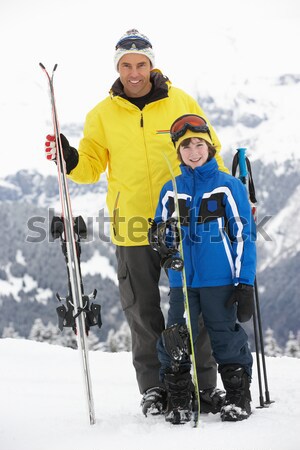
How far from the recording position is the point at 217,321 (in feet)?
12.6

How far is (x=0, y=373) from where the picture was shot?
6.66 metres

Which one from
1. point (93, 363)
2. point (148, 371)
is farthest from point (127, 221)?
point (93, 363)

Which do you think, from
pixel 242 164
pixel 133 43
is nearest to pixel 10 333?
pixel 242 164

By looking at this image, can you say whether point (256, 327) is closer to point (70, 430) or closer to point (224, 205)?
point (224, 205)

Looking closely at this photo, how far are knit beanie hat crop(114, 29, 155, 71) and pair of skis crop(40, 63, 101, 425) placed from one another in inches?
24.5

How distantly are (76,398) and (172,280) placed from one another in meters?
1.87

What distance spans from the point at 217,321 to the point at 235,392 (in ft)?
1.53

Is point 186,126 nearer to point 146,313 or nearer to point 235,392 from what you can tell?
point 146,313

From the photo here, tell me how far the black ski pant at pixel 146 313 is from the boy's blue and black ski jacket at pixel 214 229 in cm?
42

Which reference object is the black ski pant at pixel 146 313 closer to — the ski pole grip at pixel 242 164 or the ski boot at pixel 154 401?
the ski boot at pixel 154 401

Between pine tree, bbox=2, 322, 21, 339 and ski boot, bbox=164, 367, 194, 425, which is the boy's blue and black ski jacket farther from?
pine tree, bbox=2, 322, 21, 339

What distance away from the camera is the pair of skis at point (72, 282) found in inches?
155

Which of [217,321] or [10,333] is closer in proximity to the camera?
[217,321]

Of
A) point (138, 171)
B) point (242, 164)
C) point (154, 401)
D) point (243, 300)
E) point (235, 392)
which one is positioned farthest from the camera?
point (242, 164)
